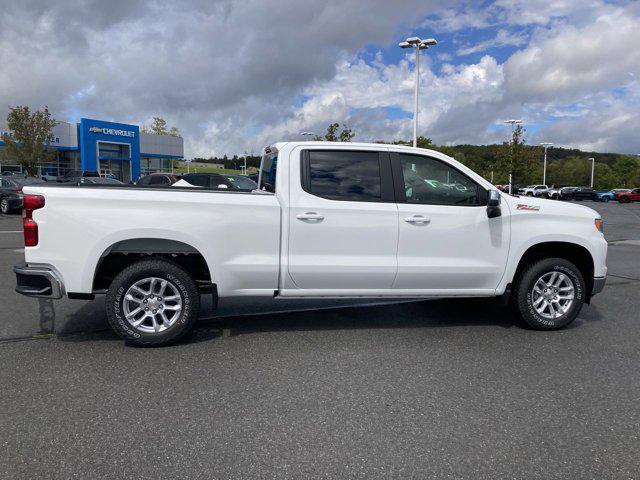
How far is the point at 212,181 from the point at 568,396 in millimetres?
14181

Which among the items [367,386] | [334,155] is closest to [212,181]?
[334,155]

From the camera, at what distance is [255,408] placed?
3.49 meters

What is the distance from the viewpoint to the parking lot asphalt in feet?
9.32

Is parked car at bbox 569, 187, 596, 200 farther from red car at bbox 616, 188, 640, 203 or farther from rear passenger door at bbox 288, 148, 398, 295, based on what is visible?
rear passenger door at bbox 288, 148, 398, 295

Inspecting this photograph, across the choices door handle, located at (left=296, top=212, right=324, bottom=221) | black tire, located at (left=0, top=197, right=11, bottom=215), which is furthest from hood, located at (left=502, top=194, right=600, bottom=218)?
black tire, located at (left=0, top=197, right=11, bottom=215)

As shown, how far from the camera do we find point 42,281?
447cm

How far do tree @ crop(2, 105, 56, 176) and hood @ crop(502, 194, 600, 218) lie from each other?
4886cm

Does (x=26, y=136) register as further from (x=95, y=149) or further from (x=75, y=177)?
(x=75, y=177)

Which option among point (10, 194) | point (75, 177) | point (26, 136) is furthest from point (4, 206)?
point (26, 136)

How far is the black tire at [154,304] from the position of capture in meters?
4.55

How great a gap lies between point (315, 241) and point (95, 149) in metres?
52.4

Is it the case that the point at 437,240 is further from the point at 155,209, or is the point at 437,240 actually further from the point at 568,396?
the point at 155,209

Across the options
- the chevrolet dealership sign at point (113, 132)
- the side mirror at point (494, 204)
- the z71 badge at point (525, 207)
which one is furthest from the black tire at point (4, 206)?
the chevrolet dealership sign at point (113, 132)

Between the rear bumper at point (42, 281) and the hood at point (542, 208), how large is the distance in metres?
4.29
